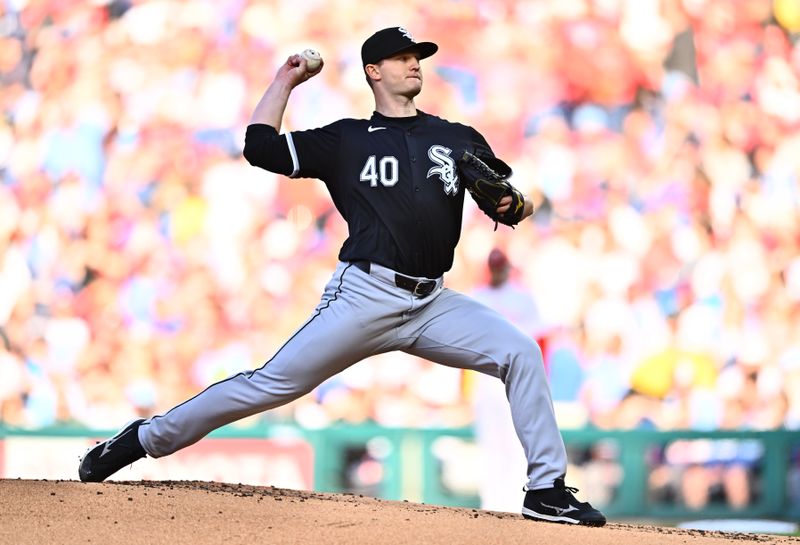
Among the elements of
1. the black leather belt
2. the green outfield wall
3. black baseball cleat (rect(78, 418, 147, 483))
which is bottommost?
the green outfield wall

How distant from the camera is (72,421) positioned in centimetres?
905

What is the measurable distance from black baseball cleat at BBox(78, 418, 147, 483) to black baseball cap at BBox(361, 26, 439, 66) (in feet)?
4.97

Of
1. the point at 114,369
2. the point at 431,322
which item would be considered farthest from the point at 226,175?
the point at 431,322

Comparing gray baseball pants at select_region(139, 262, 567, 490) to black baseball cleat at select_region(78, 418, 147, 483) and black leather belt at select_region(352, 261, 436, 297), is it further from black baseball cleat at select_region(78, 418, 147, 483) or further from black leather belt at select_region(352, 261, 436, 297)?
black baseball cleat at select_region(78, 418, 147, 483)

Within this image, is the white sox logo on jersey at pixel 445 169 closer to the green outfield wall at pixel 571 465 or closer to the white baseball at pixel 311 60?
the white baseball at pixel 311 60

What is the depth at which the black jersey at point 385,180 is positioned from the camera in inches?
186

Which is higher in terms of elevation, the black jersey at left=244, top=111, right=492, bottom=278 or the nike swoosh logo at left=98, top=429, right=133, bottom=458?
the black jersey at left=244, top=111, right=492, bottom=278

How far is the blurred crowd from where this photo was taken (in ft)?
29.1

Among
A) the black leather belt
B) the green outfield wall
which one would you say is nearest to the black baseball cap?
the black leather belt

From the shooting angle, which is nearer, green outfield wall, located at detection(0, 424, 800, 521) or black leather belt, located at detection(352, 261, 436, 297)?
black leather belt, located at detection(352, 261, 436, 297)

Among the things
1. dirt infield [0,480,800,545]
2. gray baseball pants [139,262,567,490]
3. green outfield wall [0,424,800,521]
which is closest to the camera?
dirt infield [0,480,800,545]

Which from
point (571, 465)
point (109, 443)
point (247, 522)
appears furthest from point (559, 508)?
point (571, 465)

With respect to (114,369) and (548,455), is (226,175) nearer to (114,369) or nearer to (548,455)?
(114,369)

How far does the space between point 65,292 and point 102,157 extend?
2.96 ft
